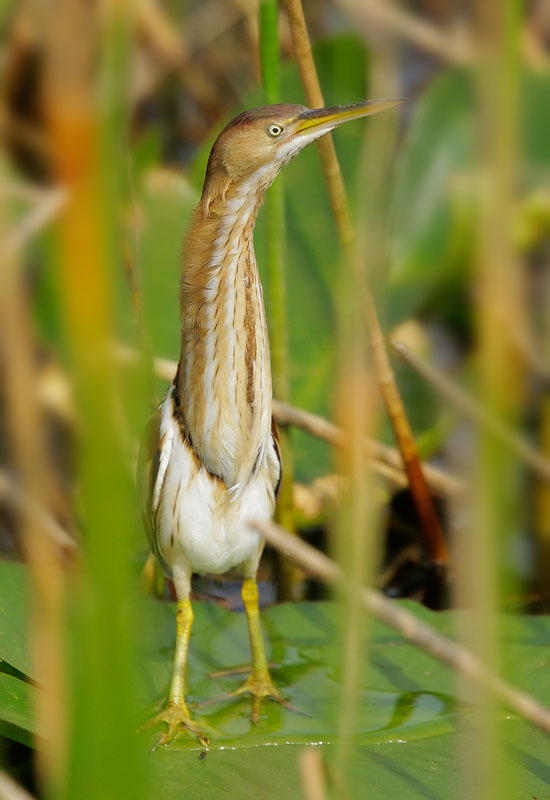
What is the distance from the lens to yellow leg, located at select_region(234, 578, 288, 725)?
1912 millimetres

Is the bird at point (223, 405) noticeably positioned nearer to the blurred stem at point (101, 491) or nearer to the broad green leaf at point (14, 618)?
the broad green leaf at point (14, 618)

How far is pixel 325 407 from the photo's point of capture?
2652 millimetres

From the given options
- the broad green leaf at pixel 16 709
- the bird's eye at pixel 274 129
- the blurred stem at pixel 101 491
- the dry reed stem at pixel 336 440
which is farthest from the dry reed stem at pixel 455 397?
the blurred stem at pixel 101 491

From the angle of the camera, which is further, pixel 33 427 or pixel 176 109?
pixel 176 109

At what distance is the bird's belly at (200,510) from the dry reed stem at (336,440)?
19.1 inches

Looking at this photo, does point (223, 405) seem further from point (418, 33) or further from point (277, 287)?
point (418, 33)

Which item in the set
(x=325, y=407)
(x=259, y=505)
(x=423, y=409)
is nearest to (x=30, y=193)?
(x=325, y=407)

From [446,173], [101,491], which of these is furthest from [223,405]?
[446,173]

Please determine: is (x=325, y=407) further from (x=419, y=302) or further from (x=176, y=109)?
(x=176, y=109)

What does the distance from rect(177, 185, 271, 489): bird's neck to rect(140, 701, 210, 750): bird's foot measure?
0.38 metres

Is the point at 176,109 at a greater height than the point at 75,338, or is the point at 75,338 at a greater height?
the point at 176,109

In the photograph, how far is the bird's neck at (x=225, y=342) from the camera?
1719mm

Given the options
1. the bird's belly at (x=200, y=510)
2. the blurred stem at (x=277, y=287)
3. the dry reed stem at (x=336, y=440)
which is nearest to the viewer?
the bird's belly at (x=200, y=510)

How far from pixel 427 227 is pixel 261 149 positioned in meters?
1.46
